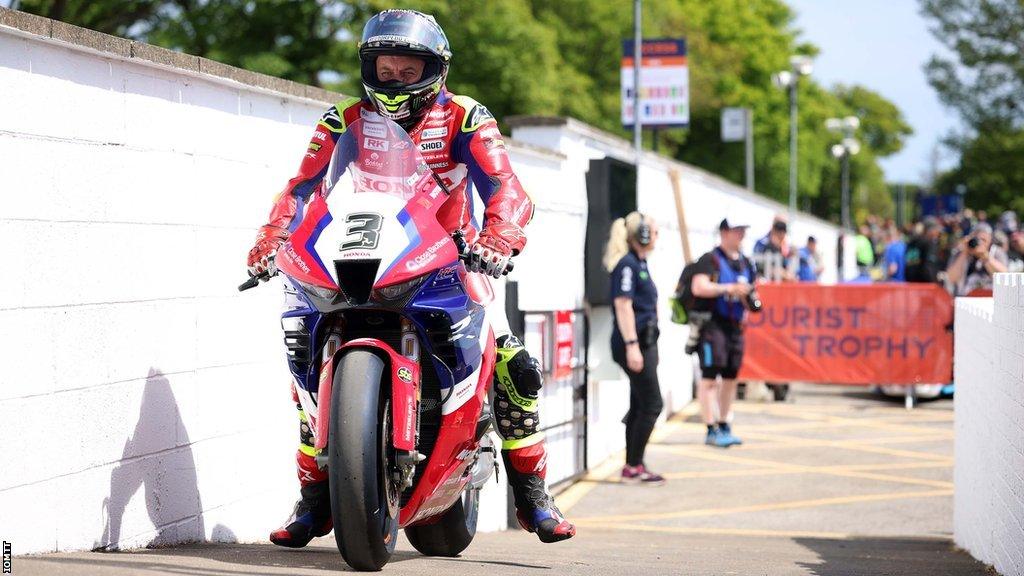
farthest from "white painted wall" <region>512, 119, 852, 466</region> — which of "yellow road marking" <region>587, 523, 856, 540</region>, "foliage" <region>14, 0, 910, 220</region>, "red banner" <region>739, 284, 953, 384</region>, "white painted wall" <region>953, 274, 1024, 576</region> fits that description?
"foliage" <region>14, 0, 910, 220</region>

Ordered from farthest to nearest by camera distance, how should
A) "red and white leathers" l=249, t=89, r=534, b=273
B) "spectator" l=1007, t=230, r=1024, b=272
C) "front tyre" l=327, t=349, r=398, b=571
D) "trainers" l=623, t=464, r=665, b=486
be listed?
"spectator" l=1007, t=230, r=1024, b=272
"trainers" l=623, t=464, r=665, b=486
"red and white leathers" l=249, t=89, r=534, b=273
"front tyre" l=327, t=349, r=398, b=571

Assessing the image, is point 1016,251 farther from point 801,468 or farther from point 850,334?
point 801,468

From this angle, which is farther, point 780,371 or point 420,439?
point 780,371

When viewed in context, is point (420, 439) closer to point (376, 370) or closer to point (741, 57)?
point (376, 370)

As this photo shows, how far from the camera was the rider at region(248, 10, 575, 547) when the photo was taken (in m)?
5.50

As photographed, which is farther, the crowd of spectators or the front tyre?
the crowd of spectators

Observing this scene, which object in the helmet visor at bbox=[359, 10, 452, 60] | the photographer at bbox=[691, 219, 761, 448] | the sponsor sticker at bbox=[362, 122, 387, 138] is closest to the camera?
the sponsor sticker at bbox=[362, 122, 387, 138]

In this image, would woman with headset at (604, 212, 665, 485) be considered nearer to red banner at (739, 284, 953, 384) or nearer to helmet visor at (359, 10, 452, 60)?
helmet visor at (359, 10, 452, 60)

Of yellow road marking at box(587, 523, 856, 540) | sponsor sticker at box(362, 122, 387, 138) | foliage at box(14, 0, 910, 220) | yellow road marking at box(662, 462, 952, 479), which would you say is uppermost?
foliage at box(14, 0, 910, 220)

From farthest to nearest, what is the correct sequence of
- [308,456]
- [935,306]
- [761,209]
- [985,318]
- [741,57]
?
[741,57]
[761,209]
[935,306]
[985,318]
[308,456]

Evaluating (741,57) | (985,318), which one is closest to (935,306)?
(985,318)

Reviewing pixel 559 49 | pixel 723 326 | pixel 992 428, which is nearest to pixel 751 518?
pixel 992 428

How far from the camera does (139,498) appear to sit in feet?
19.0

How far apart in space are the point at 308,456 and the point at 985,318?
346 cm
